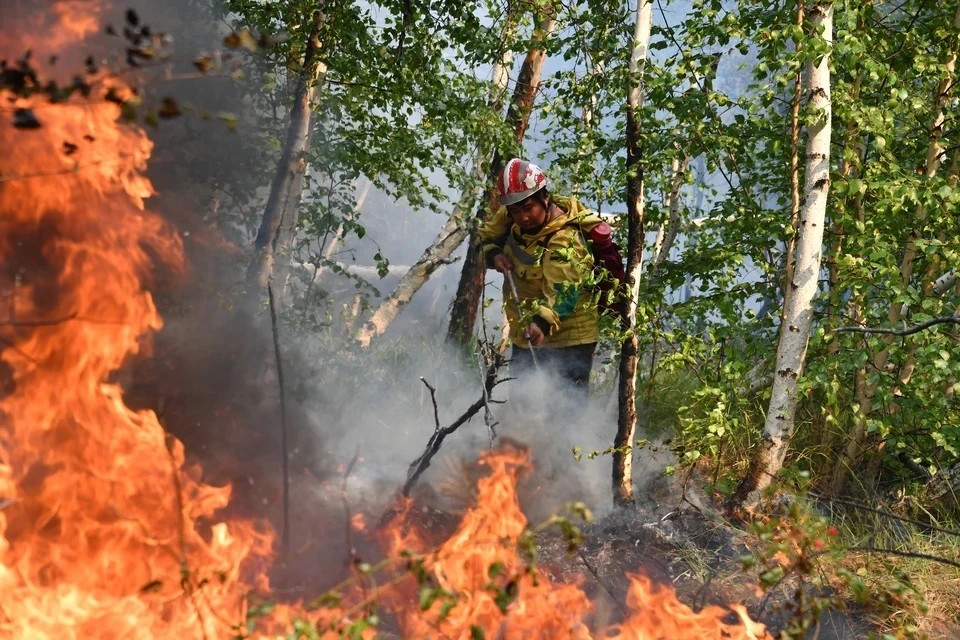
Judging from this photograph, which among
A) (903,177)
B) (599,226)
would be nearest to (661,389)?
(599,226)

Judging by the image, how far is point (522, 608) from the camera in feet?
13.2

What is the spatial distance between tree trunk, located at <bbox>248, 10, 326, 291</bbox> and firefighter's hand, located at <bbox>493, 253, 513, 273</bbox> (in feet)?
6.24

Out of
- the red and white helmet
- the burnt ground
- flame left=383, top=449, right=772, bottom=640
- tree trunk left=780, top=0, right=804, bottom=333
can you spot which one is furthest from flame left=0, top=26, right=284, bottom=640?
tree trunk left=780, top=0, right=804, bottom=333

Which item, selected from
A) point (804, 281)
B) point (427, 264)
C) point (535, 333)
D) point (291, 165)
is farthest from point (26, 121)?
point (427, 264)

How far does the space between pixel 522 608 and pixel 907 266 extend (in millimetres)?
4082

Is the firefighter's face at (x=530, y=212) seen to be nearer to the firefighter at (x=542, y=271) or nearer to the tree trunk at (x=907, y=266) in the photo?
the firefighter at (x=542, y=271)

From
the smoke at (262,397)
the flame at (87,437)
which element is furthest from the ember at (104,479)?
the smoke at (262,397)

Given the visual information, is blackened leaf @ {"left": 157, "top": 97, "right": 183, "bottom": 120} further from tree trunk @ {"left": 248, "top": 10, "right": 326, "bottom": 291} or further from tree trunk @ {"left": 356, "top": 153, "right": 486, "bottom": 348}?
tree trunk @ {"left": 356, "top": 153, "right": 486, "bottom": 348}

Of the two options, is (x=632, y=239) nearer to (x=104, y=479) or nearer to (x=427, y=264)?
(x=427, y=264)

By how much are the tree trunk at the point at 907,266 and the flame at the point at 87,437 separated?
4541mm

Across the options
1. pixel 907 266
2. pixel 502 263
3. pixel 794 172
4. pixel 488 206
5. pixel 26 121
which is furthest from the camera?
pixel 488 206

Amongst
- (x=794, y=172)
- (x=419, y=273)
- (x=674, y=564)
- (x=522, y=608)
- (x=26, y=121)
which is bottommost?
(x=674, y=564)

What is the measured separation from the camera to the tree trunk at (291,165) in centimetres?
643

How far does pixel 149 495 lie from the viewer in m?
4.06
